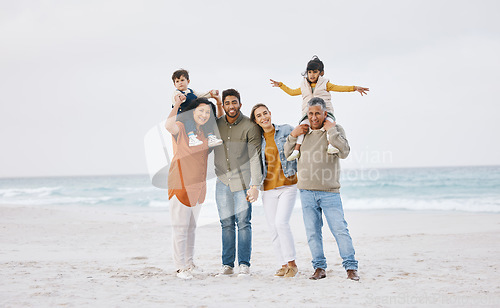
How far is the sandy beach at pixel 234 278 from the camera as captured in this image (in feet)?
11.9

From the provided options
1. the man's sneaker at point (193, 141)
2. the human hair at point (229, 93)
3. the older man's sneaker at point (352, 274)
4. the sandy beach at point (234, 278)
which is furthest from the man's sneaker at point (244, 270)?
the human hair at point (229, 93)

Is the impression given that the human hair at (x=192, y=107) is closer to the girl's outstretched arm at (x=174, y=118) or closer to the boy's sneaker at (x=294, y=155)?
the girl's outstretched arm at (x=174, y=118)

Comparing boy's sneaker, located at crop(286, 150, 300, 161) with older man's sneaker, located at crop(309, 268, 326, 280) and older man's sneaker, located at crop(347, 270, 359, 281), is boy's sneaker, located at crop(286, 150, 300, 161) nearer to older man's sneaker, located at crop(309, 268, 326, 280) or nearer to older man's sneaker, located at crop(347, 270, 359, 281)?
older man's sneaker, located at crop(309, 268, 326, 280)

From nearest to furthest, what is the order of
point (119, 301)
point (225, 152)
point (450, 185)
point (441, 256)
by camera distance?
point (119, 301), point (225, 152), point (441, 256), point (450, 185)

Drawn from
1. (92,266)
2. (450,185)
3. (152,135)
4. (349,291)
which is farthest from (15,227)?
(450,185)

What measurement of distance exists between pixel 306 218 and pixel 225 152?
1.14 meters

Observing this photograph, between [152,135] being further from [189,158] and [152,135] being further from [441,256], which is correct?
[441,256]

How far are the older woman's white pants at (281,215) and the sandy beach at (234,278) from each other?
1.09ft

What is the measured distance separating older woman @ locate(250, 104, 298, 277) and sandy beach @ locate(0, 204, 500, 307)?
1.03 ft

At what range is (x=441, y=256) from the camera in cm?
567

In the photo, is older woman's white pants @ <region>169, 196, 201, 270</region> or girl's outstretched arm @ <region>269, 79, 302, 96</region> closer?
older woman's white pants @ <region>169, 196, 201, 270</region>

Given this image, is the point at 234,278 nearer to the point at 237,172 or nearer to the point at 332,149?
the point at 237,172

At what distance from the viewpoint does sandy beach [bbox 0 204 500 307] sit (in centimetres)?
364

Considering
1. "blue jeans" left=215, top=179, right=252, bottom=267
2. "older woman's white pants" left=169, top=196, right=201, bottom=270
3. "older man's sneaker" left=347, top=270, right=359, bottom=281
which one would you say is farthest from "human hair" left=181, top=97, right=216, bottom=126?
"older man's sneaker" left=347, top=270, right=359, bottom=281
